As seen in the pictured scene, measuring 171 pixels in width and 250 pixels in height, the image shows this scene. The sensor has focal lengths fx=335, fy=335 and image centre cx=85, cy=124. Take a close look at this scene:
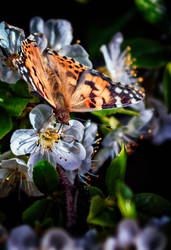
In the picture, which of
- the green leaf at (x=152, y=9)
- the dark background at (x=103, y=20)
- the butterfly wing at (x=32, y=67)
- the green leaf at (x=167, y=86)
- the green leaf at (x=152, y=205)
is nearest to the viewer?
the green leaf at (x=152, y=205)

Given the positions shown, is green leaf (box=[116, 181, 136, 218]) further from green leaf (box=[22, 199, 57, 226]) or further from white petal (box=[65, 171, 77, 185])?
white petal (box=[65, 171, 77, 185])

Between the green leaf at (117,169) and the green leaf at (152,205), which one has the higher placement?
the green leaf at (117,169)

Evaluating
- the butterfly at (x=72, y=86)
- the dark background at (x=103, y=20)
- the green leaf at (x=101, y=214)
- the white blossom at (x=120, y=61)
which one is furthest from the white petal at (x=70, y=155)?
the dark background at (x=103, y=20)

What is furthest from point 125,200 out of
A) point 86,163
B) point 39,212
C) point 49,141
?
point 49,141

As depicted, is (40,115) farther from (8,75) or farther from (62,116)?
(8,75)

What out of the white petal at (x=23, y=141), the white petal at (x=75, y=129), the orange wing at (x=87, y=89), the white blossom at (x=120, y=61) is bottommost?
the white petal at (x=23, y=141)

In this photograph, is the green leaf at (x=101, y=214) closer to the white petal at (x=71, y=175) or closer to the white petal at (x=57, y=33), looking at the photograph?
the white petal at (x=71, y=175)
